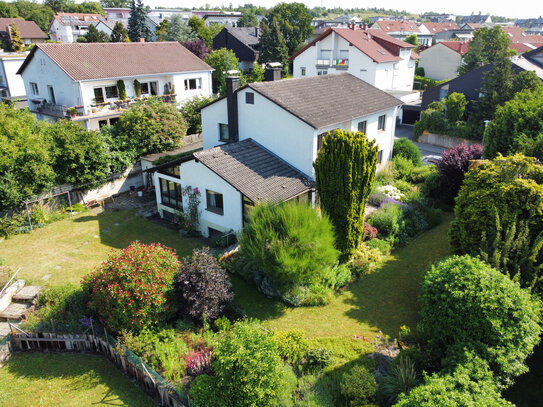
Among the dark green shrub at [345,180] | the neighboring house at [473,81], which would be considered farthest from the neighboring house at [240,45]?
the dark green shrub at [345,180]

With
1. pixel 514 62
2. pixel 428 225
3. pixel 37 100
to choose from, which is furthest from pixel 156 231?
pixel 514 62

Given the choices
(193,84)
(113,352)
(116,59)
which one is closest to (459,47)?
(193,84)

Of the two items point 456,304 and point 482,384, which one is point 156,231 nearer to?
point 456,304

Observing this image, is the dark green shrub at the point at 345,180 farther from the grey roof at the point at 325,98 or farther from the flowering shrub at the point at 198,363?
the flowering shrub at the point at 198,363

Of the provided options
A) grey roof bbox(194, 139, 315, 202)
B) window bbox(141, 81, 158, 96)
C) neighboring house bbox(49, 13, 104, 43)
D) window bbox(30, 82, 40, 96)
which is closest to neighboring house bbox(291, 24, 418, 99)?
window bbox(141, 81, 158, 96)

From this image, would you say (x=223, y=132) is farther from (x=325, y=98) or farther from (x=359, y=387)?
(x=359, y=387)
